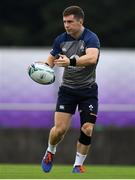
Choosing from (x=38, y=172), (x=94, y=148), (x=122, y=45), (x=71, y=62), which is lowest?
(x=122, y=45)

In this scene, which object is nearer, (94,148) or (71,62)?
(71,62)

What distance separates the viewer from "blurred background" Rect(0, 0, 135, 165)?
2338cm

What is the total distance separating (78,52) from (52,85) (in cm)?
1374

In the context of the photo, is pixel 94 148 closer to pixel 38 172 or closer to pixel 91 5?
pixel 38 172

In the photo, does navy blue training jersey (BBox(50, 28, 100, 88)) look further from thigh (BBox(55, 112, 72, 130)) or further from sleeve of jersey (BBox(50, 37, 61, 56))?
thigh (BBox(55, 112, 72, 130))

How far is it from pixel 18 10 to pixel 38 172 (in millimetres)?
29815

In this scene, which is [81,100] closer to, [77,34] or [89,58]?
[89,58]

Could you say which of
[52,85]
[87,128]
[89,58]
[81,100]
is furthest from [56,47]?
[52,85]

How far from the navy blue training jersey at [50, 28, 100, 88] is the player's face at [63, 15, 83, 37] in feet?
0.48

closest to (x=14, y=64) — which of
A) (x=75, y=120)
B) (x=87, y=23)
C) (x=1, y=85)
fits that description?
(x=1, y=85)

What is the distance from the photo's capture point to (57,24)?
4369cm

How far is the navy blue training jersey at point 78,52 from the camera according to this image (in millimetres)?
16531

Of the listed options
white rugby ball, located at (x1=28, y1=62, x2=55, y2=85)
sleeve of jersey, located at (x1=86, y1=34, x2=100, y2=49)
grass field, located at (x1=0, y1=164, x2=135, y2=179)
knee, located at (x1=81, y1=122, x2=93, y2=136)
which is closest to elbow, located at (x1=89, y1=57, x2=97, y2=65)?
sleeve of jersey, located at (x1=86, y1=34, x2=100, y2=49)

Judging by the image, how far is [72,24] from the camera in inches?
648
